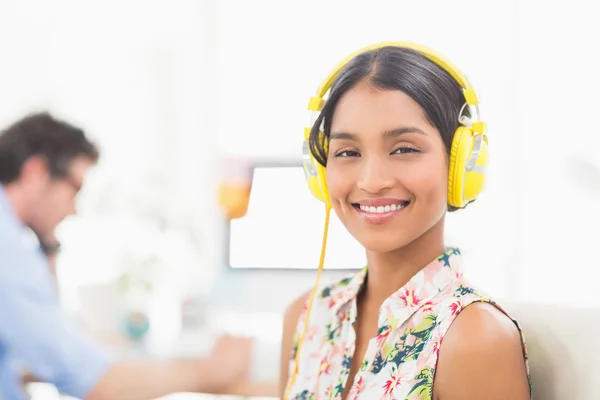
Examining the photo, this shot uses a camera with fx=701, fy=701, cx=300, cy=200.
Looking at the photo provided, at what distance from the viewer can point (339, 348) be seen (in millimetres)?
1058

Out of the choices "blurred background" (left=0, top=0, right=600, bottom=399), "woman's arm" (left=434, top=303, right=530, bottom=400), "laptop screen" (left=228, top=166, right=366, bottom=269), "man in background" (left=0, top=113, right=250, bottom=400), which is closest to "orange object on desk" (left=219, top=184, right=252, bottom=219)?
"blurred background" (left=0, top=0, right=600, bottom=399)

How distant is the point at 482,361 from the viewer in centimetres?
82

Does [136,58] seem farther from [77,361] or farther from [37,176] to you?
[77,361]

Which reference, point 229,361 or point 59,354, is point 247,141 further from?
point 59,354

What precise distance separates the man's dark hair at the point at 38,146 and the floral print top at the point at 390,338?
124cm

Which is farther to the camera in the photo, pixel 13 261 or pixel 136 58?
pixel 136 58

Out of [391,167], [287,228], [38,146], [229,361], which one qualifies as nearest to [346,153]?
[391,167]

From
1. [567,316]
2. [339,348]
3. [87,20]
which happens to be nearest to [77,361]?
[339,348]

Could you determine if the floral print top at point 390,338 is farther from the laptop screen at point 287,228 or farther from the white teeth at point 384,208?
the laptop screen at point 287,228

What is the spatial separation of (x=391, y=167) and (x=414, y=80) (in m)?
0.12

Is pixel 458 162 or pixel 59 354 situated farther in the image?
pixel 59 354

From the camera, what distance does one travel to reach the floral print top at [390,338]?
0.89 metres

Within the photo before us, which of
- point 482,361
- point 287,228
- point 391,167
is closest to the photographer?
point 482,361

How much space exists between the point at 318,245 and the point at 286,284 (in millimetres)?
225
